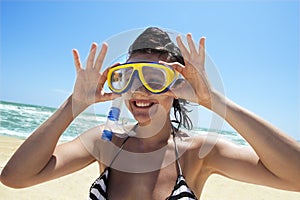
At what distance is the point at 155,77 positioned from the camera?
166cm

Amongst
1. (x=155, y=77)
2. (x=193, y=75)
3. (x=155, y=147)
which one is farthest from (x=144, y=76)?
(x=155, y=147)

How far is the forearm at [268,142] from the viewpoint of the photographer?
1442mm

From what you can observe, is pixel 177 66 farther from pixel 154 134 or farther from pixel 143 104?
pixel 154 134

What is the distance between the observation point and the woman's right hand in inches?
66.4

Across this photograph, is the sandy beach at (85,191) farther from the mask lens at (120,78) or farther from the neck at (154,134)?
the mask lens at (120,78)

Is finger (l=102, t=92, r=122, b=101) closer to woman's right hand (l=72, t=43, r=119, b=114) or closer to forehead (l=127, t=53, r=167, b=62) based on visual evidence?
woman's right hand (l=72, t=43, r=119, b=114)

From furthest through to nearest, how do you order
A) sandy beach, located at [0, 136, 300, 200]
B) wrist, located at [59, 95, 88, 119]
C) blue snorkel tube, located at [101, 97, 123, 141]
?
1. sandy beach, located at [0, 136, 300, 200]
2. blue snorkel tube, located at [101, 97, 123, 141]
3. wrist, located at [59, 95, 88, 119]

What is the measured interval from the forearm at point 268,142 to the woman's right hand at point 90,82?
69 centimetres

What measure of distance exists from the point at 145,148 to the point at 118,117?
0.28 metres

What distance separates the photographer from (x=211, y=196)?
568cm

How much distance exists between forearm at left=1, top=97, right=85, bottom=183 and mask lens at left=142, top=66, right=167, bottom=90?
485 millimetres

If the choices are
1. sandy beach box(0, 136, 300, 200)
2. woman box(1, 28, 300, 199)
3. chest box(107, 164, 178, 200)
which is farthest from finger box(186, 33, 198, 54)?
sandy beach box(0, 136, 300, 200)

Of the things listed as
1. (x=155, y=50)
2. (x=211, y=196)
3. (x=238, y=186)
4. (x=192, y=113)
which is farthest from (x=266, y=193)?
(x=155, y=50)

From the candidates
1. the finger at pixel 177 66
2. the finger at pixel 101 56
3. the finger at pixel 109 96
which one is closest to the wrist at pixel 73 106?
the finger at pixel 109 96
